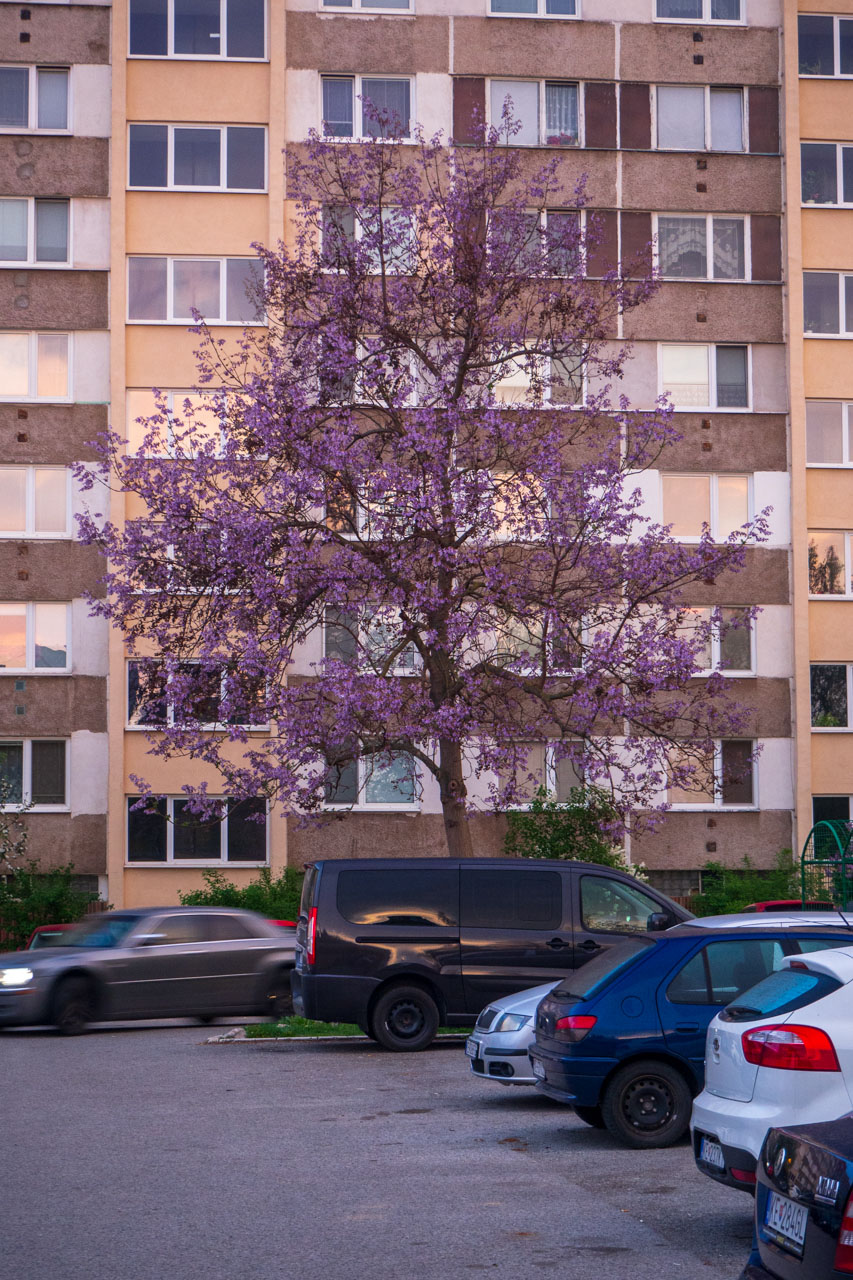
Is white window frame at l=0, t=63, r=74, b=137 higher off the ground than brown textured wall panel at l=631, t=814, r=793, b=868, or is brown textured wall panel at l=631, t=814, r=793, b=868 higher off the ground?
white window frame at l=0, t=63, r=74, b=137

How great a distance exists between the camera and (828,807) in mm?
34031

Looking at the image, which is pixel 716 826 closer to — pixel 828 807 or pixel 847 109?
pixel 828 807

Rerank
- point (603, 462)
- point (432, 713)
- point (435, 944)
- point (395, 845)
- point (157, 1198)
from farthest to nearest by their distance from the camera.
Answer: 1. point (395, 845)
2. point (603, 462)
3. point (432, 713)
4. point (435, 944)
5. point (157, 1198)

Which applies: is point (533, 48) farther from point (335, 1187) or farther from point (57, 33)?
point (335, 1187)

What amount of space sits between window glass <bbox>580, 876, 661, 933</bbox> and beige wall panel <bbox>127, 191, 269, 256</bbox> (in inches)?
793

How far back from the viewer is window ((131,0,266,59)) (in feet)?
112

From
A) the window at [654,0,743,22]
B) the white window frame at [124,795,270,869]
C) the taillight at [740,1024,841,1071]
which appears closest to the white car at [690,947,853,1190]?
the taillight at [740,1024,841,1071]

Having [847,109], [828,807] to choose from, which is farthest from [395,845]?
[847,109]

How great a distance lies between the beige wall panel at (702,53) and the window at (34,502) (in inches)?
567

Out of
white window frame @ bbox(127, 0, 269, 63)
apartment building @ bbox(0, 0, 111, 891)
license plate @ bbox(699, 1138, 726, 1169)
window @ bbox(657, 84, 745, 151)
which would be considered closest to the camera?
license plate @ bbox(699, 1138, 726, 1169)

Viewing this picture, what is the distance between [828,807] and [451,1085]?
21109 millimetres

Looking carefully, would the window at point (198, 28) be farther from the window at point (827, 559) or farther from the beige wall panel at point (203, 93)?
the window at point (827, 559)

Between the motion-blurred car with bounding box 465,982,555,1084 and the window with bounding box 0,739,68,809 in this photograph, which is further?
the window with bounding box 0,739,68,809

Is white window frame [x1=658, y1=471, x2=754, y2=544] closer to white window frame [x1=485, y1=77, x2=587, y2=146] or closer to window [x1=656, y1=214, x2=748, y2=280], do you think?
window [x1=656, y1=214, x2=748, y2=280]
